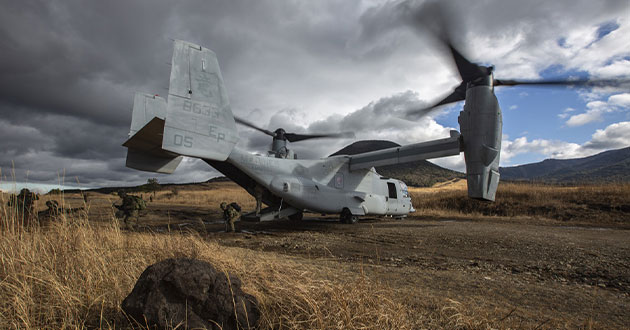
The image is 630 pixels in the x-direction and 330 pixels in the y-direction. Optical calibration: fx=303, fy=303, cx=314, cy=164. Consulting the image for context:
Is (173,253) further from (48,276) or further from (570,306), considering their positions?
(570,306)

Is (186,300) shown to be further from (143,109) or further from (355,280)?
(143,109)

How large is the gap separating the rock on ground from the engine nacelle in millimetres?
10487

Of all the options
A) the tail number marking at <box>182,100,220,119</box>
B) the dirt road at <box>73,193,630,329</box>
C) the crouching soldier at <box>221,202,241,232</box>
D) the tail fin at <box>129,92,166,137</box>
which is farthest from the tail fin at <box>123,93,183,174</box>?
the dirt road at <box>73,193,630,329</box>

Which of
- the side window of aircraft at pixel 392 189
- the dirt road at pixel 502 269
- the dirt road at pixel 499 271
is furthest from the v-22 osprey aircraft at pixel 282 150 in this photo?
the dirt road at pixel 499 271

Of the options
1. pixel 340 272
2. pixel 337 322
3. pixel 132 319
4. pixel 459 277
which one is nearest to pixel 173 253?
pixel 132 319

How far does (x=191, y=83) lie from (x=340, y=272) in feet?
22.5

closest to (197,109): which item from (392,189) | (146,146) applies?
(146,146)

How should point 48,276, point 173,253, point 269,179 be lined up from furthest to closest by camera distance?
point 269,179 → point 173,253 → point 48,276

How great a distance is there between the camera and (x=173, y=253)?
4.14 meters

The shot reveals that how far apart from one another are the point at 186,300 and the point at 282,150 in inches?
479

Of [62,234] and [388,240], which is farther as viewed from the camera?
[388,240]

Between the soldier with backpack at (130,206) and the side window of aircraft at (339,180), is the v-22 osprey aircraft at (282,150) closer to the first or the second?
the side window of aircraft at (339,180)

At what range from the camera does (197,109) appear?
848 cm

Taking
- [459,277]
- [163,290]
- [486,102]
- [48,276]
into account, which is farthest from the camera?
[486,102]
